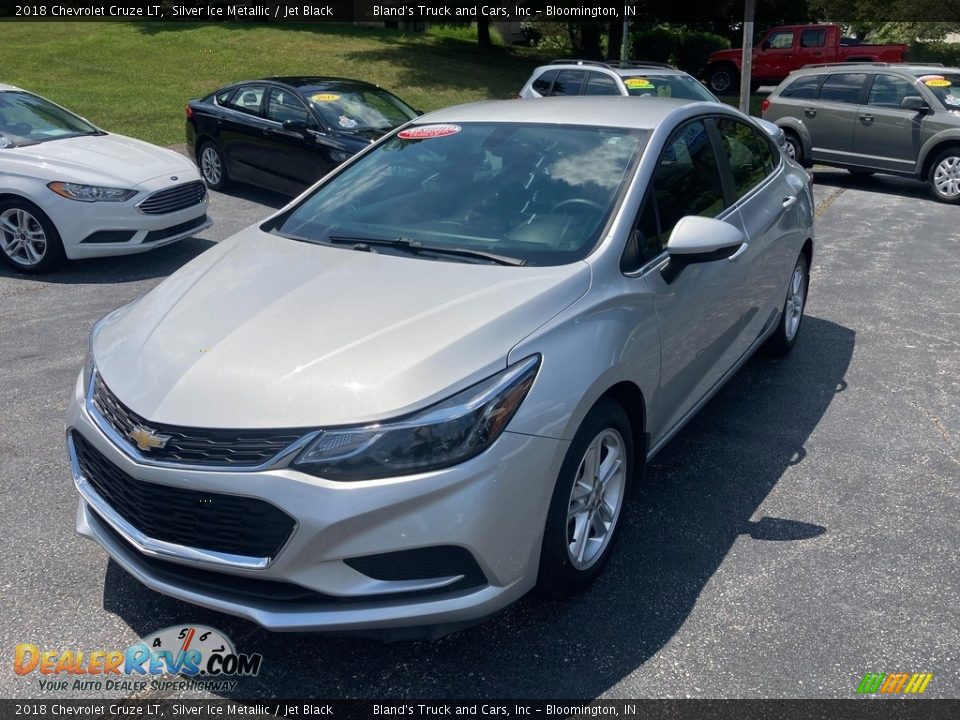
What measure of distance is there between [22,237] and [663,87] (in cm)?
837

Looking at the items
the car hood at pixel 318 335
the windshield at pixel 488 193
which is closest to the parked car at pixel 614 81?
the windshield at pixel 488 193

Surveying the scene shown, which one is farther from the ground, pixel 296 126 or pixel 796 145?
pixel 296 126

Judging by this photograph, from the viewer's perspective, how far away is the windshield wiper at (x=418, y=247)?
3.55m

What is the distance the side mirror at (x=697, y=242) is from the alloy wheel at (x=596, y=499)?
30.8 inches

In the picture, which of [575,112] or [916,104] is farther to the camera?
[916,104]

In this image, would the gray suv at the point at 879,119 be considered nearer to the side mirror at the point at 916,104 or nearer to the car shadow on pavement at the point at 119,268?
the side mirror at the point at 916,104

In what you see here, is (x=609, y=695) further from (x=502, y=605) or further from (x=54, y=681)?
(x=54, y=681)

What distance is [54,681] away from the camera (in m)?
2.97

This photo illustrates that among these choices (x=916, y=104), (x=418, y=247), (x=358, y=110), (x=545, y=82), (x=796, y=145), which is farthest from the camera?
(x=545, y=82)

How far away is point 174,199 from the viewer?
27.1ft

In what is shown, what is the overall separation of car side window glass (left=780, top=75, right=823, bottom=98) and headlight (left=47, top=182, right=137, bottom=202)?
32.4 ft

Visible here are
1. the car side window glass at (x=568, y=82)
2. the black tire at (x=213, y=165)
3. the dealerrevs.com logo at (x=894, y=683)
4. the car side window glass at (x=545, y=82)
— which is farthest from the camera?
the car side window glass at (x=545, y=82)

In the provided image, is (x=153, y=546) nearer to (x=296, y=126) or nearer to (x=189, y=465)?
(x=189, y=465)

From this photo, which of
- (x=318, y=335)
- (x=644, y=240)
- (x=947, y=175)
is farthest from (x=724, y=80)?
(x=318, y=335)
